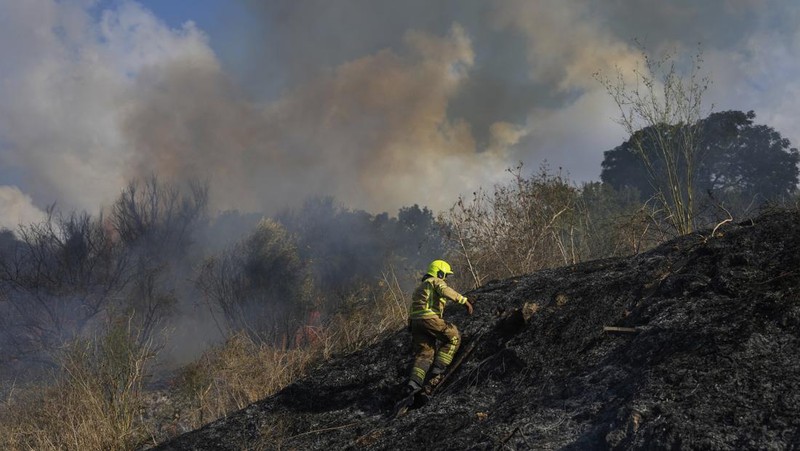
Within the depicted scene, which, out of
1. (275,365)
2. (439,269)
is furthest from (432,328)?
(275,365)

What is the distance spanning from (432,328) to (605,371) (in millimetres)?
2548

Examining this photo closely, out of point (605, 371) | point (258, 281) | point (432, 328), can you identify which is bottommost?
point (605, 371)

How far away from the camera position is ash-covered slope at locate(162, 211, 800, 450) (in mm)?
5064

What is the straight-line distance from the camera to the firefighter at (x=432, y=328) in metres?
8.20

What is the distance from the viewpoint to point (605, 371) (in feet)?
20.4

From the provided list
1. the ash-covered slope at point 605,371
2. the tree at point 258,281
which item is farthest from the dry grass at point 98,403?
the tree at point 258,281

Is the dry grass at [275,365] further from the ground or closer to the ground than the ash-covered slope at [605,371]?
further from the ground

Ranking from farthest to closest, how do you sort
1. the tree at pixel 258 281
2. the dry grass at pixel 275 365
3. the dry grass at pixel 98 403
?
the tree at pixel 258 281 → the dry grass at pixel 275 365 → the dry grass at pixel 98 403

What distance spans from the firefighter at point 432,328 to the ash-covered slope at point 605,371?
302 mm

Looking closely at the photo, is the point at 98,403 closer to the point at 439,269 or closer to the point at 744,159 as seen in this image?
the point at 439,269

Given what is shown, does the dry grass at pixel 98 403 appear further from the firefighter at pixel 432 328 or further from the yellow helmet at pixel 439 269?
the yellow helmet at pixel 439 269

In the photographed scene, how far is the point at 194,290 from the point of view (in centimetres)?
3122

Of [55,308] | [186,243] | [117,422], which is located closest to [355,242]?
[186,243]

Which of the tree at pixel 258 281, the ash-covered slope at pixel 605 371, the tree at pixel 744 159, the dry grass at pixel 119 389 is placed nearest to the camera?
the ash-covered slope at pixel 605 371
